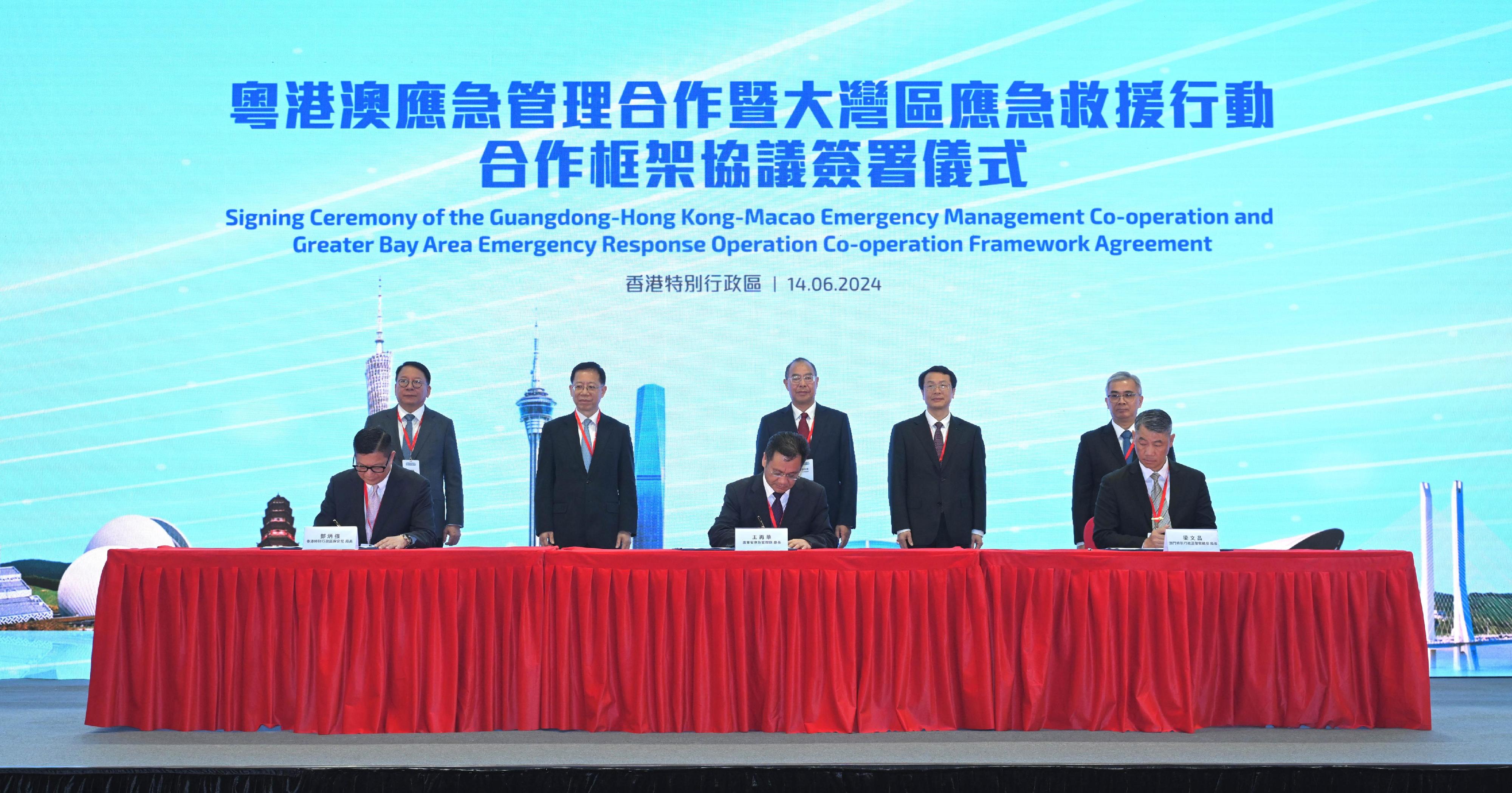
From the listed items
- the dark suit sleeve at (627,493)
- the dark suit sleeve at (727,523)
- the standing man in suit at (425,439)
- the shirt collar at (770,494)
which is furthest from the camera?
the standing man in suit at (425,439)

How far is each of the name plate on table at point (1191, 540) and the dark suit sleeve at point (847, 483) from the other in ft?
4.77

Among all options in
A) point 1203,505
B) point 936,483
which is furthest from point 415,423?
point 1203,505

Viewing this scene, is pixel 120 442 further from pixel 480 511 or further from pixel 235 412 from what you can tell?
pixel 480 511

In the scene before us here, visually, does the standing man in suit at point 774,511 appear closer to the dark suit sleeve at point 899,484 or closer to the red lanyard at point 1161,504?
the dark suit sleeve at point 899,484

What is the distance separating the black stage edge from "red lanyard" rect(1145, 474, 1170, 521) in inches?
40.4

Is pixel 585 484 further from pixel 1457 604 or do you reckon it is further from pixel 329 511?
pixel 1457 604

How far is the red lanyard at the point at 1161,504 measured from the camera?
3717 mm

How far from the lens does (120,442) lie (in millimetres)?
5520

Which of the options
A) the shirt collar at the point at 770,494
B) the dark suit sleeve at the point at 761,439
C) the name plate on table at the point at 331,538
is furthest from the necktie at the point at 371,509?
the dark suit sleeve at the point at 761,439

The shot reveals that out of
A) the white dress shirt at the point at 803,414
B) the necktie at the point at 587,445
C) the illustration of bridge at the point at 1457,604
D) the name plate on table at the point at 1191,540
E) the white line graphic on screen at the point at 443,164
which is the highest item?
the white line graphic on screen at the point at 443,164

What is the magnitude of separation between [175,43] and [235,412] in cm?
164

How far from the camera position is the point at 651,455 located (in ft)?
17.9

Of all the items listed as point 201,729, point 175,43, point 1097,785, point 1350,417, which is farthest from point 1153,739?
point 175,43

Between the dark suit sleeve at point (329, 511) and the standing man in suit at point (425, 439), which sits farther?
the standing man in suit at point (425, 439)
